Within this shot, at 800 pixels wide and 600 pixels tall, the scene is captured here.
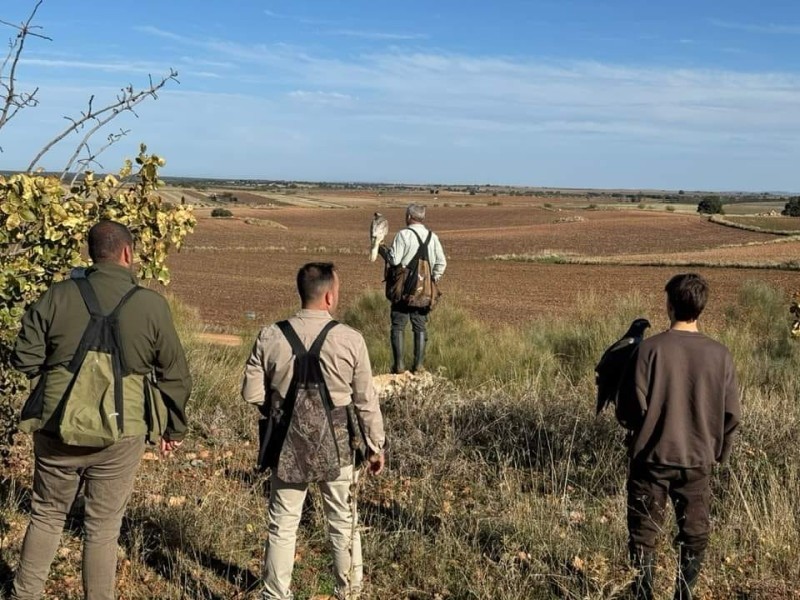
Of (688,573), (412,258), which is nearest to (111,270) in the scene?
(688,573)

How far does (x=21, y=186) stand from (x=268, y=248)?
43.7 m

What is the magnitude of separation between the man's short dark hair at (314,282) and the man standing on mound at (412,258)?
15.6 feet

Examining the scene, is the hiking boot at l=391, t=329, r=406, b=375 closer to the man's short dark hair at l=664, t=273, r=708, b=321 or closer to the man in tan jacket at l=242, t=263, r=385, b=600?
the man in tan jacket at l=242, t=263, r=385, b=600

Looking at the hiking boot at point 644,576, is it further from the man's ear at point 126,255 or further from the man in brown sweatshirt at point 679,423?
the man's ear at point 126,255

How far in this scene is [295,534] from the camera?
3.88m

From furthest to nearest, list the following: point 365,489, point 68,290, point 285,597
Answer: point 365,489
point 285,597
point 68,290

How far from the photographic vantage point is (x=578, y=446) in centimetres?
636

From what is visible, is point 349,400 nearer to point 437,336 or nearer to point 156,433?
point 156,433

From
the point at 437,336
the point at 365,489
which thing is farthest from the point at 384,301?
the point at 365,489

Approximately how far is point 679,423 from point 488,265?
3396 cm

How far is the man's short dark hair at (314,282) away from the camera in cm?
377

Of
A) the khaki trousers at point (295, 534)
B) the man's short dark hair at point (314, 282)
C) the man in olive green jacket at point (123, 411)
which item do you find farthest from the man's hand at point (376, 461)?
the man in olive green jacket at point (123, 411)

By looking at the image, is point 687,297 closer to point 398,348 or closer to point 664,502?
point 664,502

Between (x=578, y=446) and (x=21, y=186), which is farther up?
(x=21, y=186)
